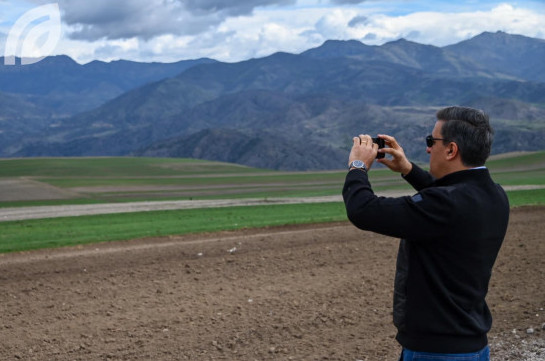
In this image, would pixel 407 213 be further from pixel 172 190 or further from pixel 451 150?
pixel 172 190

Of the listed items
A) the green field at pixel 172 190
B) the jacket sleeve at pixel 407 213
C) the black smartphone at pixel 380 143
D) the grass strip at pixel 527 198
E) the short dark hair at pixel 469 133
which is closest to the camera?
the jacket sleeve at pixel 407 213

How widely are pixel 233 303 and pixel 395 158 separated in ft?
21.1

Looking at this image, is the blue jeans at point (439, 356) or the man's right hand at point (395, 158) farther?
the man's right hand at point (395, 158)

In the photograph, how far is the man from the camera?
12.2 ft

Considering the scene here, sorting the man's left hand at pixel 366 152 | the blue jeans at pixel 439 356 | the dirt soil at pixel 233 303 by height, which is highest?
the man's left hand at pixel 366 152

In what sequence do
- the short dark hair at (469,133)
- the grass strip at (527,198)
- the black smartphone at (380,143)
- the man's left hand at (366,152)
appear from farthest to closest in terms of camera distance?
the grass strip at (527,198) < the black smartphone at (380,143) < the man's left hand at (366,152) < the short dark hair at (469,133)

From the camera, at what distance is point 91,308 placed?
1011cm

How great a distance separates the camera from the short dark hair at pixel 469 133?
3.84 m

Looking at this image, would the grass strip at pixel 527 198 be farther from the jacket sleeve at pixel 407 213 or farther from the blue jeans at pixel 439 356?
the jacket sleeve at pixel 407 213

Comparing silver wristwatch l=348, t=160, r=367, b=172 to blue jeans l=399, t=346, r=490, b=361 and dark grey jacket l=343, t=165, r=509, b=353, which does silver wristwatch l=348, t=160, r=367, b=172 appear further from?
blue jeans l=399, t=346, r=490, b=361

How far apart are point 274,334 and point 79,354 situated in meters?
2.46

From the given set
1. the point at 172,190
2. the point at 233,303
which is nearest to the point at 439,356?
the point at 233,303

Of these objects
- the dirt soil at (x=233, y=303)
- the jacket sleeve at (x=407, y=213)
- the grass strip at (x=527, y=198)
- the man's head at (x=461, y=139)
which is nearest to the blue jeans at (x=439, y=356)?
the jacket sleeve at (x=407, y=213)

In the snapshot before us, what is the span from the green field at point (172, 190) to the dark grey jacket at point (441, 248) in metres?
17.1
